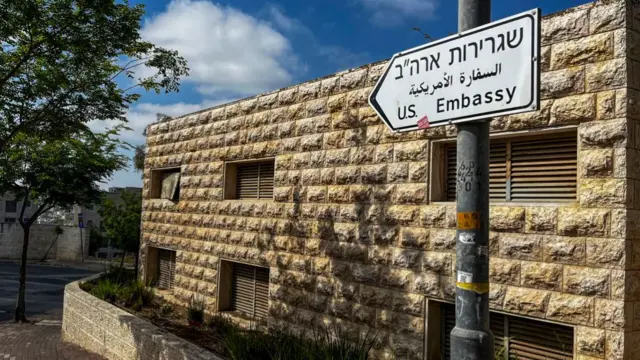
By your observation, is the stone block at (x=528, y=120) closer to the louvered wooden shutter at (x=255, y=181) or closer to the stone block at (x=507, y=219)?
the stone block at (x=507, y=219)

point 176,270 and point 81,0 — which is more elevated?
point 81,0

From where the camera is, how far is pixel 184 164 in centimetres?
1302

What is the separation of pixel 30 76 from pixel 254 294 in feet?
19.6

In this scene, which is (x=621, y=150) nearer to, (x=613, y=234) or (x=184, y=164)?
(x=613, y=234)

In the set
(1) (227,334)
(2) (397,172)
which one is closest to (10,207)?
(1) (227,334)

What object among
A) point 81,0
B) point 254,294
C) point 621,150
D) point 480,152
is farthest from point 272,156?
point 480,152

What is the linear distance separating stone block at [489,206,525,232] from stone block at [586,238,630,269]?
2.53 feet

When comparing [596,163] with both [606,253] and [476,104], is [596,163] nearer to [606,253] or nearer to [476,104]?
[606,253]

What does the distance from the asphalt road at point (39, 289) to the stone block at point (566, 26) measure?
18.3 metres

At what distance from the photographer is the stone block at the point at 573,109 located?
545cm

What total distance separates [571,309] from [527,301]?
1.58ft

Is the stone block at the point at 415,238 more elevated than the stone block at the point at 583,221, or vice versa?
the stone block at the point at 583,221

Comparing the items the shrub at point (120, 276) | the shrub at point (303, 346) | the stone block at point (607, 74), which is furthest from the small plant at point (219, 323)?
the stone block at point (607, 74)

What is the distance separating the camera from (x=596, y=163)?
536cm
